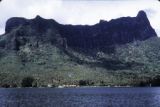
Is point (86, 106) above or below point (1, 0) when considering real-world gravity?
below

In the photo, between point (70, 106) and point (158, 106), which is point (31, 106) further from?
point (158, 106)

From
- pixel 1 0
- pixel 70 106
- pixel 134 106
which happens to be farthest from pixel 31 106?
pixel 1 0

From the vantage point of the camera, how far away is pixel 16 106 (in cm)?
12975

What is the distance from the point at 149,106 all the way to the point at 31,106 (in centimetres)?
3609

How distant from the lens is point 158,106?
12444 centimetres

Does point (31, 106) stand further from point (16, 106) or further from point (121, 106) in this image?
point (121, 106)

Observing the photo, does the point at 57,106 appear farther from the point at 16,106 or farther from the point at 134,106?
the point at 134,106

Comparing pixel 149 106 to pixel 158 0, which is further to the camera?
pixel 149 106

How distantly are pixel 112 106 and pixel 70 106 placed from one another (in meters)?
12.9

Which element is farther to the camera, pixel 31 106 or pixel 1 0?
pixel 31 106

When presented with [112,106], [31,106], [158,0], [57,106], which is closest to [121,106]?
[112,106]

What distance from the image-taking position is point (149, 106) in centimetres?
12631

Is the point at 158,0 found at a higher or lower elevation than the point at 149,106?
higher

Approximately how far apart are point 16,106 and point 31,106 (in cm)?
479
